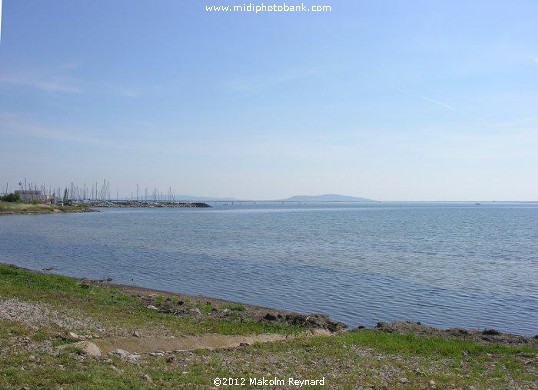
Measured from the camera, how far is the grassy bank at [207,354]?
11336 millimetres

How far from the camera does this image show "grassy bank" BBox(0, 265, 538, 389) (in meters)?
11.3

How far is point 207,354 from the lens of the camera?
1442cm

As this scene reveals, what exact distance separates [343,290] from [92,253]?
104 ft

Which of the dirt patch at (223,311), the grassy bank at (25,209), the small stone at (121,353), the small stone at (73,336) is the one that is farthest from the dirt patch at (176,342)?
the grassy bank at (25,209)

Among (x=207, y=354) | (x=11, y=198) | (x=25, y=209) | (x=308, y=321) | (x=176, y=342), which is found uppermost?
(x=11, y=198)

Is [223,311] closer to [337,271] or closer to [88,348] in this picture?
[88,348]

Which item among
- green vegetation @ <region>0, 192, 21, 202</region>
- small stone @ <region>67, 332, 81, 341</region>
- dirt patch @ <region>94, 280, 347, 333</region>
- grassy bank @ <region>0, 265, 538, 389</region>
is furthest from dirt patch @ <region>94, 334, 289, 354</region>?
green vegetation @ <region>0, 192, 21, 202</region>

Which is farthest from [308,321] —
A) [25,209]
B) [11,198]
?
[11,198]

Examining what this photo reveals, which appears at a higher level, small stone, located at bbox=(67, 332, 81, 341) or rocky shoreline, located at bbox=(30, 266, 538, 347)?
small stone, located at bbox=(67, 332, 81, 341)

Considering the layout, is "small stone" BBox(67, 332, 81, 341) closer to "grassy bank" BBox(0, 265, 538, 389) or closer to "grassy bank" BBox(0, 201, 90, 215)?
"grassy bank" BBox(0, 265, 538, 389)

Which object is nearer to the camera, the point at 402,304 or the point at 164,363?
the point at 164,363

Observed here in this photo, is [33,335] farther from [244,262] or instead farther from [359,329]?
[244,262]

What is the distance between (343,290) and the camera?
3284cm

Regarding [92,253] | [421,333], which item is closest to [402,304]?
[421,333]
